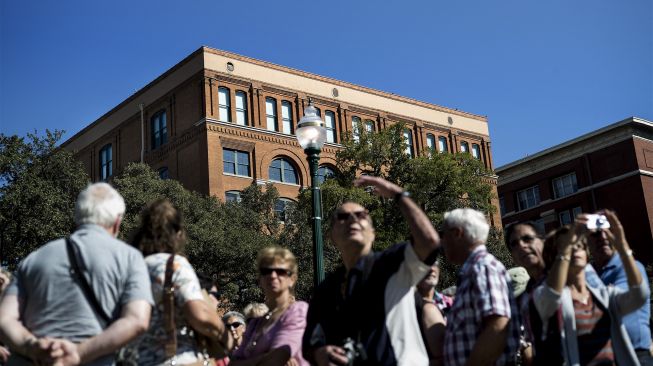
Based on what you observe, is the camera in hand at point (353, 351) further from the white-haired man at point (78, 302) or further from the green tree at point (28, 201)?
the green tree at point (28, 201)

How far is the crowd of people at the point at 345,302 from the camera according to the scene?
Answer: 3584 mm

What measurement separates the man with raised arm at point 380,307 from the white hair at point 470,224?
73 cm

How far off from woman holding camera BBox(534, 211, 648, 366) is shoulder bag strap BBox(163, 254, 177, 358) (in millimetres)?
2267

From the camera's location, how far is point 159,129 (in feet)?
142

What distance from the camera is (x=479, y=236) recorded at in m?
4.52

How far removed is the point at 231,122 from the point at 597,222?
3622 cm

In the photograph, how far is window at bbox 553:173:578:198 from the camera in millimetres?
52969

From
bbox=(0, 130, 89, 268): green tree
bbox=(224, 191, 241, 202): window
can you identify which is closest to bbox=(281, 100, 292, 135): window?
bbox=(224, 191, 241, 202): window

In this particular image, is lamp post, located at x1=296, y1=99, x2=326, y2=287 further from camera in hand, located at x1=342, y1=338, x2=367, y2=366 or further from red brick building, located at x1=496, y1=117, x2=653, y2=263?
red brick building, located at x1=496, y1=117, x2=653, y2=263

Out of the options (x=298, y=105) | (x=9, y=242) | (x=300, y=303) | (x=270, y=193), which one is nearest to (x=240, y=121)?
(x=298, y=105)

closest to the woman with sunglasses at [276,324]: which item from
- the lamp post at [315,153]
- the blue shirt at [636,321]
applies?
the blue shirt at [636,321]

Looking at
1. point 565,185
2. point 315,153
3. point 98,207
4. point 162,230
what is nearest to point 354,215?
point 162,230

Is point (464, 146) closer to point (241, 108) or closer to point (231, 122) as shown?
point (241, 108)

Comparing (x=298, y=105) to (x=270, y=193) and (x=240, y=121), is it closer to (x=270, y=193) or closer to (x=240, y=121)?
(x=240, y=121)
